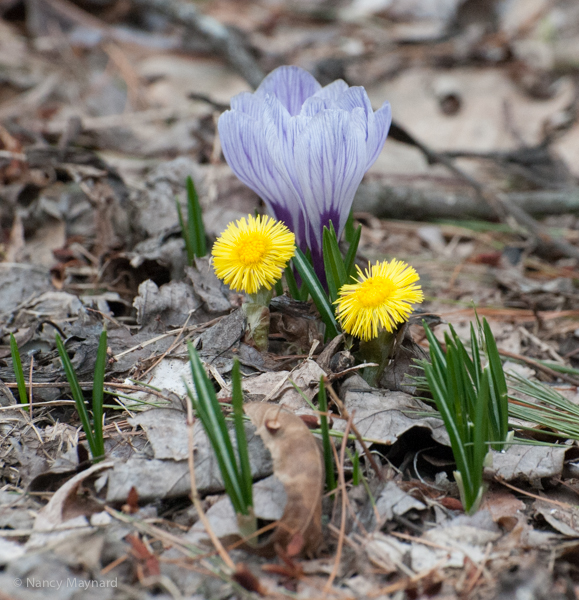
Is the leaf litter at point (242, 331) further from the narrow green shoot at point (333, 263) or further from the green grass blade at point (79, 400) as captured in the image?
the narrow green shoot at point (333, 263)

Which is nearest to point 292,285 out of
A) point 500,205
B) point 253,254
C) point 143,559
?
point 253,254

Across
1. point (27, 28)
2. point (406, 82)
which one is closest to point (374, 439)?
point (406, 82)

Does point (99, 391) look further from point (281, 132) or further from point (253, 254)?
point (281, 132)

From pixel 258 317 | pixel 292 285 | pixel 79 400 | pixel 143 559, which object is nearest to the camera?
pixel 143 559

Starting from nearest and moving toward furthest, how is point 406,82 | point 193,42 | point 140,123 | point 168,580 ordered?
point 168,580 < point 140,123 < point 406,82 < point 193,42

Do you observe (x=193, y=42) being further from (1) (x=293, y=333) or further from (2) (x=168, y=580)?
(2) (x=168, y=580)
